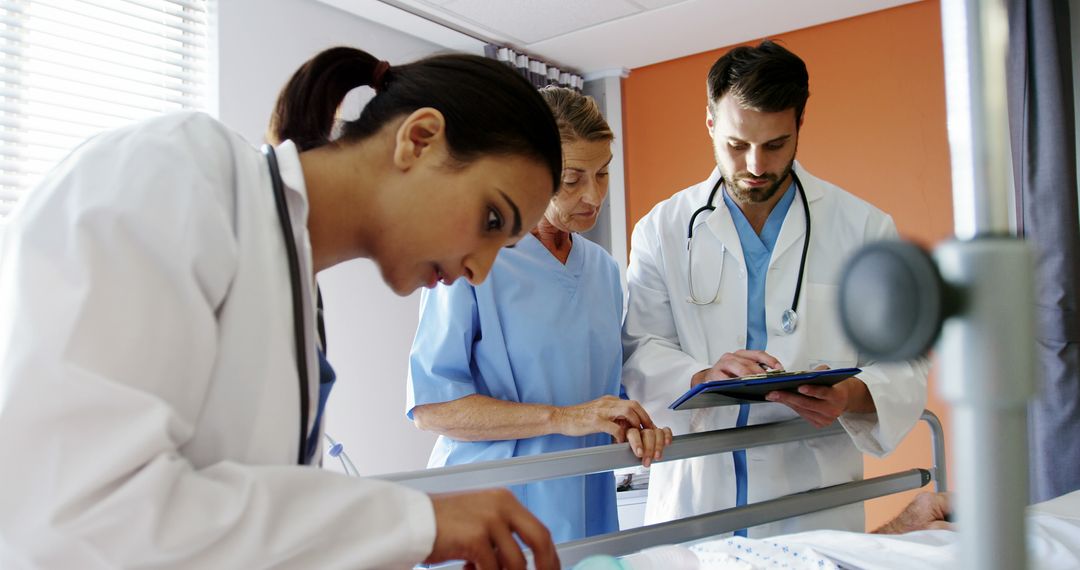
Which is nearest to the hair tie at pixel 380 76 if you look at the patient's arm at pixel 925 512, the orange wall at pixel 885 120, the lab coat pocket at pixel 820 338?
the lab coat pocket at pixel 820 338

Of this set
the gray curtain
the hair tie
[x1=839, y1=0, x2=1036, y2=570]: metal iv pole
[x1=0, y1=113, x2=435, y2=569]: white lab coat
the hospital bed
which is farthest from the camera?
the gray curtain

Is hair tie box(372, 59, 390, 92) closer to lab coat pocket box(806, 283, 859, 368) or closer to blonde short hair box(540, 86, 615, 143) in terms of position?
blonde short hair box(540, 86, 615, 143)

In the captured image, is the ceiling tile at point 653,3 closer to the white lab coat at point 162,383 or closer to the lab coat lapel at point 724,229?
the lab coat lapel at point 724,229

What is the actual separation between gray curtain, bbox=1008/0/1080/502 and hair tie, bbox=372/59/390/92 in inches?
104

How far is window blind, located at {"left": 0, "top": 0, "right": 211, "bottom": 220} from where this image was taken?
2812 mm

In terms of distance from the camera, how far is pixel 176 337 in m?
0.67

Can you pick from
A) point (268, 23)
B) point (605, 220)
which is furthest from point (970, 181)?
point (605, 220)

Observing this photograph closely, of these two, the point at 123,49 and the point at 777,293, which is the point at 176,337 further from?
the point at 123,49

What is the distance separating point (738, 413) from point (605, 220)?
9.91 ft

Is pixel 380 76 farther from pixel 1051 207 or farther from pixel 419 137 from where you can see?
pixel 1051 207

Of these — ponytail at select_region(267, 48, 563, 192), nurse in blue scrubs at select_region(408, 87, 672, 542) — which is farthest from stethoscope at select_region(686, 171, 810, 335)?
ponytail at select_region(267, 48, 563, 192)

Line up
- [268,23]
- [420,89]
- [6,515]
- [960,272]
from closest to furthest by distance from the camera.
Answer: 1. [960,272]
2. [6,515]
3. [420,89]
4. [268,23]

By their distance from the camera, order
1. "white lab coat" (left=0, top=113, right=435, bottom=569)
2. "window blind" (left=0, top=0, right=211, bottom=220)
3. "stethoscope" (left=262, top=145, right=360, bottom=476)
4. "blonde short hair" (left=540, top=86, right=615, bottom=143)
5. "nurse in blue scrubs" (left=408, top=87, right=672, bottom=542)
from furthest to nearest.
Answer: "window blind" (left=0, top=0, right=211, bottom=220)
"blonde short hair" (left=540, top=86, right=615, bottom=143)
"nurse in blue scrubs" (left=408, top=87, right=672, bottom=542)
"stethoscope" (left=262, top=145, right=360, bottom=476)
"white lab coat" (left=0, top=113, right=435, bottom=569)

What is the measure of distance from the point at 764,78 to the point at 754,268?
45cm
